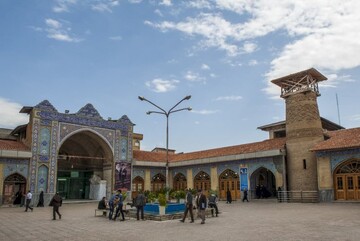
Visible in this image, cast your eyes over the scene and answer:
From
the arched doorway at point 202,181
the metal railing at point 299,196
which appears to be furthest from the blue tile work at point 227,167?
the metal railing at point 299,196

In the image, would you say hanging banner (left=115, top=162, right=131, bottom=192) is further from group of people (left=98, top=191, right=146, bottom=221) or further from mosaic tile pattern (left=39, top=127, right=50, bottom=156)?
group of people (left=98, top=191, right=146, bottom=221)

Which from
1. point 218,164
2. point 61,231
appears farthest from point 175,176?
point 61,231

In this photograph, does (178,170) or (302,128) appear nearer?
(302,128)

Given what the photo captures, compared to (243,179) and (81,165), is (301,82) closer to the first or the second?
(243,179)

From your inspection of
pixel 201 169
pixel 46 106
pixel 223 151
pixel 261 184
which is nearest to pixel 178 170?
pixel 201 169

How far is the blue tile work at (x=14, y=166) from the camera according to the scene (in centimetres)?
2566

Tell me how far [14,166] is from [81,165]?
9.75 metres

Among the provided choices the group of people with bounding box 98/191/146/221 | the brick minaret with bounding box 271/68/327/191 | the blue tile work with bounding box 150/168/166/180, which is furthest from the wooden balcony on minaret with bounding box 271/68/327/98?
the group of people with bounding box 98/191/146/221

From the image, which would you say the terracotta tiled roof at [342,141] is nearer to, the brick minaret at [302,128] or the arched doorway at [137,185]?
the brick minaret at [302,128]

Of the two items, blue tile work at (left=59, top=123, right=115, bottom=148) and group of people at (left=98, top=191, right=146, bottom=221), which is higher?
blue tile work at (left=59, top=123, right=115, bottom=148)

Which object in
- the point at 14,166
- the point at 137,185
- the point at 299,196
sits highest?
the point at 14,166

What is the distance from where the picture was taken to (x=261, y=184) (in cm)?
3097

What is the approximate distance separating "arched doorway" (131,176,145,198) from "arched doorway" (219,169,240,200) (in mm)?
8699

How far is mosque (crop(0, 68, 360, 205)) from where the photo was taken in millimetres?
24016
